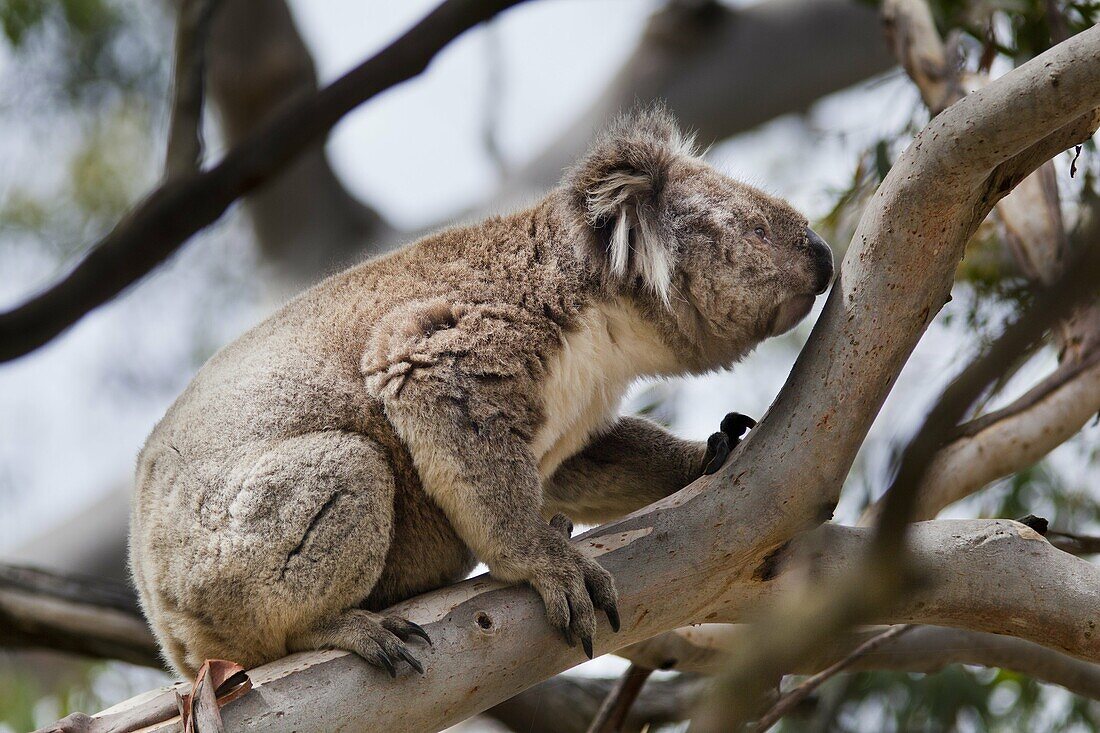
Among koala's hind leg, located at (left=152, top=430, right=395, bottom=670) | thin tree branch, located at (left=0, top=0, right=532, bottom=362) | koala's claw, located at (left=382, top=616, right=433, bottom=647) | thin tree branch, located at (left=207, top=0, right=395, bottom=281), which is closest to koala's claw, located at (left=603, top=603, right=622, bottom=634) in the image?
koala's claw, located at (left=382, top=616, right=433, bottom=647)

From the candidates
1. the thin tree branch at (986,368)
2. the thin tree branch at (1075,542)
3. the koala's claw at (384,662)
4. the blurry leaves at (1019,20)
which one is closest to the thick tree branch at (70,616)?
the koala's claw at (384,662)

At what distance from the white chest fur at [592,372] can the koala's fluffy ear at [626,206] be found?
0.41 ft

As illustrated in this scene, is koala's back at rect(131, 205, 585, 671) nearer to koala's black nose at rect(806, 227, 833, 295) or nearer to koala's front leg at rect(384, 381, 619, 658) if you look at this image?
koala's front leg at rect(384, 381, 619, 658)

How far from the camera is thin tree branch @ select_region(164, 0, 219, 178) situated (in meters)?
4.27

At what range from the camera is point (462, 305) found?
Result: 2586mm

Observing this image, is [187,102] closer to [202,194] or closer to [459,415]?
[202,194]

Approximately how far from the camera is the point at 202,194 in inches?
166

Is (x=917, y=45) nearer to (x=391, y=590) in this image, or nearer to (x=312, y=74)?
(x=391, y=590)

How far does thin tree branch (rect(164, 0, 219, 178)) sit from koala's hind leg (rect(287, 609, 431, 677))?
2.59 m

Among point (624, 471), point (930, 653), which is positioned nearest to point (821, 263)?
point (624, 471)

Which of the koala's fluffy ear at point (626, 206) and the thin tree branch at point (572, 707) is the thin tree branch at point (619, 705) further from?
the koala's fluffy ear at point (626, 206)

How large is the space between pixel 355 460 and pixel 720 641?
1635 millimetres

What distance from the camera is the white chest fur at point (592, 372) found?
2.60m

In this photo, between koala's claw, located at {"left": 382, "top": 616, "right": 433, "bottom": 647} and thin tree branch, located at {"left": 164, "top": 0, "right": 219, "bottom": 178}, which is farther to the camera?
thin tree branch, located at {"left": 164, "top": 0, "right": 219, "bottom": 178}
